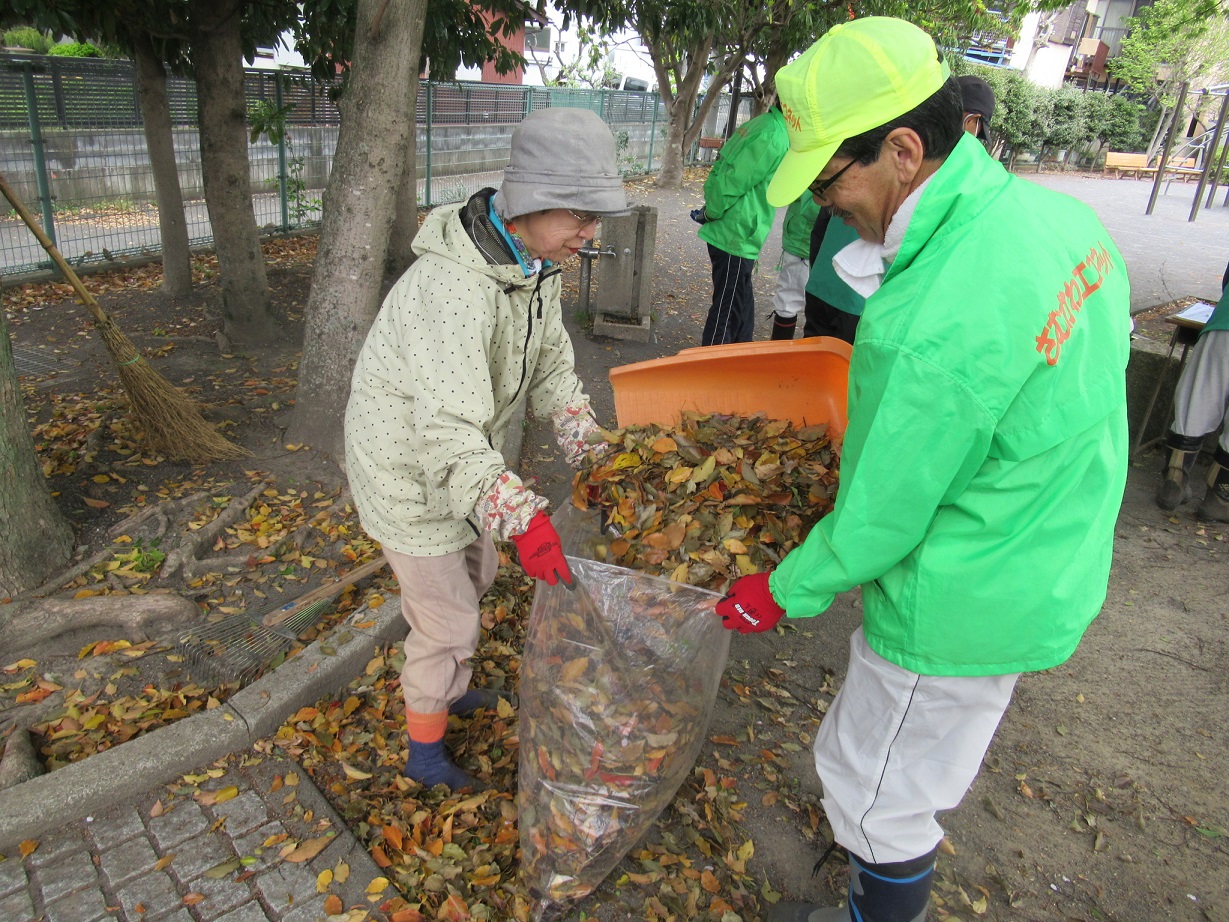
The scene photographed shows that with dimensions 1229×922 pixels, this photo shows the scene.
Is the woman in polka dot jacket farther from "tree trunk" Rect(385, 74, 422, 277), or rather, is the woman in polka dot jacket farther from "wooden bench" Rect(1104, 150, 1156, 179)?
"wooden bench" Rect(1104, 150, 1156, 179)

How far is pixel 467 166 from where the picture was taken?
1303 centimetres

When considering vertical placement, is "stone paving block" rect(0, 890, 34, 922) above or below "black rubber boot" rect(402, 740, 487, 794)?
below

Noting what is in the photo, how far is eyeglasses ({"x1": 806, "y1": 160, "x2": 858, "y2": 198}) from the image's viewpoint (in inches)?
59.6

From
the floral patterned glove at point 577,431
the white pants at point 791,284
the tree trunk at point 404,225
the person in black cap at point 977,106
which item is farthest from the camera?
the tree trunk at point 404,225

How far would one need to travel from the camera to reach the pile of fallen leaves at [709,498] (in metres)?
1.96

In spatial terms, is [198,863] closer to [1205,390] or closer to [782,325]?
[782,325]

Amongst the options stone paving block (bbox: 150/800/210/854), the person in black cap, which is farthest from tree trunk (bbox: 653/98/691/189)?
stone paving block (bbox: 150/800/210/854)

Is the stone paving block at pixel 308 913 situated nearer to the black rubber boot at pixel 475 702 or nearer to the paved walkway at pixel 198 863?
the paved walkway at pixel 198 863

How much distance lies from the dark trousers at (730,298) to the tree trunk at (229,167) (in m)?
3.11

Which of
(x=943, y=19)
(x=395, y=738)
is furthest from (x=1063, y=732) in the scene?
(x=943, y=19)

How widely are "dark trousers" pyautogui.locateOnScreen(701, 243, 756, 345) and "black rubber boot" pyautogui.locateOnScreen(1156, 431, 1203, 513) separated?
2.63m

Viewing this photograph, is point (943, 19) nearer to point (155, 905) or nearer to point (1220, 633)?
Answer: point (1220, 633)

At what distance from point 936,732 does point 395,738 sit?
5.48 ft

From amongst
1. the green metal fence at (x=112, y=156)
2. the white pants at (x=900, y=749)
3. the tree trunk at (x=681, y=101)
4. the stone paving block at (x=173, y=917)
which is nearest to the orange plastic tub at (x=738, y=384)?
the white pants at (x=900, y=749)
